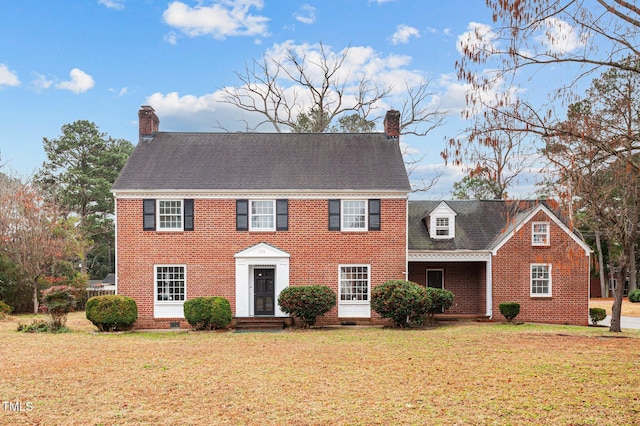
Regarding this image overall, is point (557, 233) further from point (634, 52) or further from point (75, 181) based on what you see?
point (75, 181)

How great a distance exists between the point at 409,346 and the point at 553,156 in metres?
7.43

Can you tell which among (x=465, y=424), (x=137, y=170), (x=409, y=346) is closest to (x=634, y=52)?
(x=465, y=424)

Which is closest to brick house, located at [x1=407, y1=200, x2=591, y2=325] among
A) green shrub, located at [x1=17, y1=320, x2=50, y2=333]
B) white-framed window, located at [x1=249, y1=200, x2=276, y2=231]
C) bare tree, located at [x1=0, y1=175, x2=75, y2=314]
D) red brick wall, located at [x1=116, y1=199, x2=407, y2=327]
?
red brick wall, located at [x1=116, y1=199, x2=407, y2=327]

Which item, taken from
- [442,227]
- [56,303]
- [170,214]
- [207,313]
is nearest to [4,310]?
[56,303]

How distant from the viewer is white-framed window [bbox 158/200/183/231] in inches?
915

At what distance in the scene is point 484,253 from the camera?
25062 mm

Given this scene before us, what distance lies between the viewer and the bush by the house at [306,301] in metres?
21.3

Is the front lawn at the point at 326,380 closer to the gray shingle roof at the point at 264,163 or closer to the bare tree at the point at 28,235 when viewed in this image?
the gray shingle roof at the point at 264,163

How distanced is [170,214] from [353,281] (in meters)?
8.35

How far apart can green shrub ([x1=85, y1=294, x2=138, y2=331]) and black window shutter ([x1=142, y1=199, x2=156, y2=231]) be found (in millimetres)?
3179

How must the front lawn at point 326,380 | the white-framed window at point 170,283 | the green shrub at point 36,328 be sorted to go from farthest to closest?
the white-framed window at point 170,283
the green shrub at point 36,328
the front lawn at point 326,380

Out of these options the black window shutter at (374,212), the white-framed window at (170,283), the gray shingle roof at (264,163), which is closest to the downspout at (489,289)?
the gray shingle roof at (264,163)

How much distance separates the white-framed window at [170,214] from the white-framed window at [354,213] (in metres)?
7.03

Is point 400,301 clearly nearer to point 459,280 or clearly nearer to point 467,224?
point 459,280
